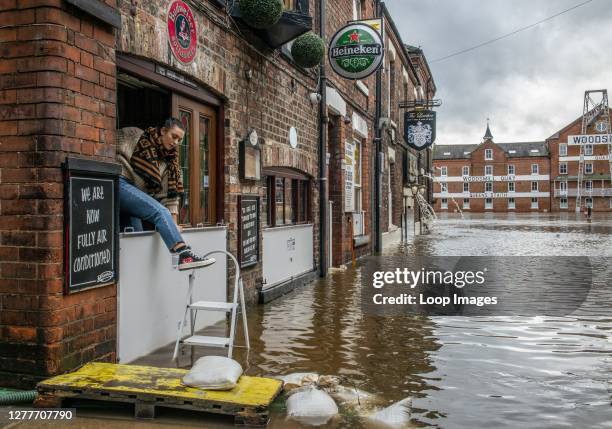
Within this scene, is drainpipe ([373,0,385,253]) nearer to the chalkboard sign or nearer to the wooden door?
the chalkboard sign

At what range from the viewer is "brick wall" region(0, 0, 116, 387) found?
4.05 m

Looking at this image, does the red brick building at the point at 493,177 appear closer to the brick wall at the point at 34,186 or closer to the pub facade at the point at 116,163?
the pub facade at the point at 116,163

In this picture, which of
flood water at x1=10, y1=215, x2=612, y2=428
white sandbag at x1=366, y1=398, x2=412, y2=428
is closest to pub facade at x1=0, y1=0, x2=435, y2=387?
flood water at x1=10, y1=215, x2=612, y2=428

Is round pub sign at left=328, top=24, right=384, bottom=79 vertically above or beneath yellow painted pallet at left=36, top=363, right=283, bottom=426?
above

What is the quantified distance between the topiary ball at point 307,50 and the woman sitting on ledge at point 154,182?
16.0 feet

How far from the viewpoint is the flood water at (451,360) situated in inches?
158

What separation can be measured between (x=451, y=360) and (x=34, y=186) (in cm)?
380

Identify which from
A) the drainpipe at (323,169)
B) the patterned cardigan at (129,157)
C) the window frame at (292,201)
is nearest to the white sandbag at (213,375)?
the patterned cardigan at (129,157)

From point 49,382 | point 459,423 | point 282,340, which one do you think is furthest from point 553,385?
point 49,382

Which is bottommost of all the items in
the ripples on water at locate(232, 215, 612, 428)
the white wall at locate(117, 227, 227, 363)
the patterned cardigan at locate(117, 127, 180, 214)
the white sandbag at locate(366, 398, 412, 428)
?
the ripples on water at locate(232, 215, 612, 428)

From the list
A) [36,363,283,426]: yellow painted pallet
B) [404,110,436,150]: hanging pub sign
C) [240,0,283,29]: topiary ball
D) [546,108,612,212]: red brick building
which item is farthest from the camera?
[546,108,612,212]: red brick building

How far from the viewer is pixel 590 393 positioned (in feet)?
14.7

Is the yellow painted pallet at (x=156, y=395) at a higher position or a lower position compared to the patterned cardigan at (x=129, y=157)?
lower

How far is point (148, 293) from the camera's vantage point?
5.37 m
